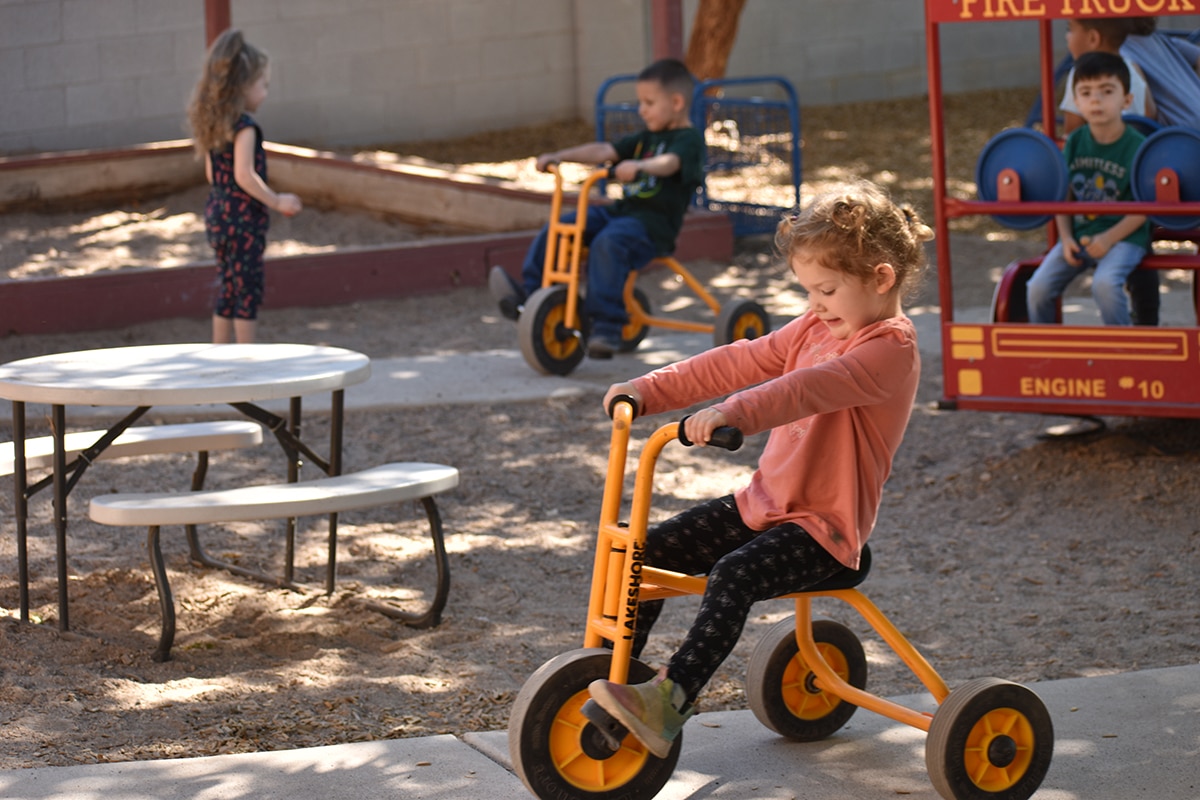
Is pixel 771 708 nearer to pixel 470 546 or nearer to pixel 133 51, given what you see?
pixel 470 546

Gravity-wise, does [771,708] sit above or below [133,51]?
below

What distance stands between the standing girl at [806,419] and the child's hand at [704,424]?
54mm

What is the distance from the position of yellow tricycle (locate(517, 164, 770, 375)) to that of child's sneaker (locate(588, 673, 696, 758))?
4359 mm

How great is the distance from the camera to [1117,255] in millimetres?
5555

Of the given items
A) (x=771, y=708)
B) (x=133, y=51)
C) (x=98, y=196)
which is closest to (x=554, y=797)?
(x=771, y=708)

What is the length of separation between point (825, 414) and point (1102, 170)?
304 cm

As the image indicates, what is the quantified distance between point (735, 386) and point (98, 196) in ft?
29.7

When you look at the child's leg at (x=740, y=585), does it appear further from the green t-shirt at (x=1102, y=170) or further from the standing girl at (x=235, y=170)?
the standing girl at (x=235, y=170)

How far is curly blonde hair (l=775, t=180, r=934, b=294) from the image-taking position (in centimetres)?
294

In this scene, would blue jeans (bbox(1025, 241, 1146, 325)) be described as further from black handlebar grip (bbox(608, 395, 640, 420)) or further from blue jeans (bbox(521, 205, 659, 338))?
black handlebar grip (bbox(608, 395, 640, 420))

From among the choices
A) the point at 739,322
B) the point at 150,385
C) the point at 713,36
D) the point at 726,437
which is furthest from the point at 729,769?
the point at 713,36

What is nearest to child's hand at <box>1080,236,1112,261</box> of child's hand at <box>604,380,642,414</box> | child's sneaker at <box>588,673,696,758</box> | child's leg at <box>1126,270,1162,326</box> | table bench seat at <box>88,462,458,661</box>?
child's leg at <box>1126,270,1162,326</box>

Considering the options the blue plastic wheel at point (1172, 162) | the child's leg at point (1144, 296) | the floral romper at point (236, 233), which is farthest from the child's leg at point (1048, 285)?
the floral romper at point (236, 233)

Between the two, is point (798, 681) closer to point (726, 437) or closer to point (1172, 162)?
point (726, 437)
